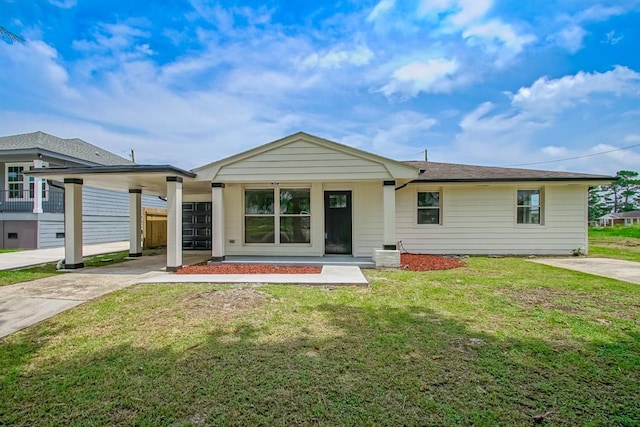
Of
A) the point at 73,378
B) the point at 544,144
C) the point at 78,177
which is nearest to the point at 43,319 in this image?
the point at 73,378

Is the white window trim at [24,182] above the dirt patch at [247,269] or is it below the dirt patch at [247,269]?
above

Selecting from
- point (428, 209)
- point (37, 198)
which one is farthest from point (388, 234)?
point (37, 198)

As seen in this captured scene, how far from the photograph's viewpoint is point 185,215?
12844 millimetres

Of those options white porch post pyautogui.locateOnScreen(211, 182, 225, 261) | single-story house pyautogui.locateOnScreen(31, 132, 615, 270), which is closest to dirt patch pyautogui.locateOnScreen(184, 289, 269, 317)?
single-story house pyautogui.locateOnScreen(31, 132, 615, 270)

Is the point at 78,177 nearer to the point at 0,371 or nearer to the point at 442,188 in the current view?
the point at 0,371

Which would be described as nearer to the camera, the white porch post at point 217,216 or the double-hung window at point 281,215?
the white porch post at point 217,216

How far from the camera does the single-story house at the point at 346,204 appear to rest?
8.48 metres

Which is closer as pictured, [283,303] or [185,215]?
[283,303]

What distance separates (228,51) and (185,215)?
645 centimetres

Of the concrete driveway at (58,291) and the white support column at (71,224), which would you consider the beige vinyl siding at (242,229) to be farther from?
the white support column at (71,224)

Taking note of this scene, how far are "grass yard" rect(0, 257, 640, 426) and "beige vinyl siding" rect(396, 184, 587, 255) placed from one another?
228 inches

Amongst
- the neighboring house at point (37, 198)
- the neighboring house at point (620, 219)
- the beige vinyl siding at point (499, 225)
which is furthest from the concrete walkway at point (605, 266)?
the neighboring house at point (620, 219)

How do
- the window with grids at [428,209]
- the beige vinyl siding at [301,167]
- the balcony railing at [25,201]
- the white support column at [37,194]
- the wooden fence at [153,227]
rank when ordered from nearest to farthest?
the beige vinyl siding at [301,167], the window with grids at [428,209], the white support column at [37,194], the balcony railing at [25,201], the wooden fence at [153,227]

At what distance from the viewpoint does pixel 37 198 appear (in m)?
13.0
